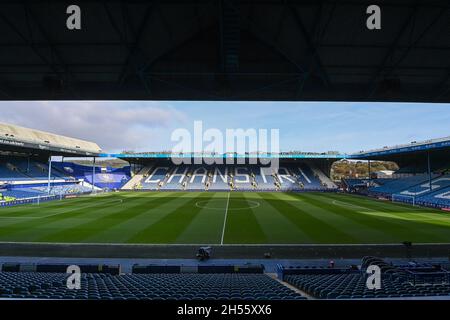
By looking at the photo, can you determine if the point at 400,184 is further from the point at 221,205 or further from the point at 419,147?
the point at 221,205

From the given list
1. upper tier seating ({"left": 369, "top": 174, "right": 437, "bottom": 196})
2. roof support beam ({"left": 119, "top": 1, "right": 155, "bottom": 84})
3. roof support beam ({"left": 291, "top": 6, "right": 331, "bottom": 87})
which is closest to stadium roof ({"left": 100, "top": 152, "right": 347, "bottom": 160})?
upper tier seating ({"left": 369, "top": 174, "right": 437, "bottom": 196})

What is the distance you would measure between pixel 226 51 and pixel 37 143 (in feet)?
174

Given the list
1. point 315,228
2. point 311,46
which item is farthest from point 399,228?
point 311,46

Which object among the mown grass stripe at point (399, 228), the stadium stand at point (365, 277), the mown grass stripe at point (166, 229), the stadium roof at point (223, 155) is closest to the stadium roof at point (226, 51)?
the stadium stand at point (365, 277)

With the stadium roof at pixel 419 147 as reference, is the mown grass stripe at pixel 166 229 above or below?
below

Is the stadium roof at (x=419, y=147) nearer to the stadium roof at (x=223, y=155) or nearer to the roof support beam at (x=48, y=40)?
the stadium roof at (x=223, y=155)

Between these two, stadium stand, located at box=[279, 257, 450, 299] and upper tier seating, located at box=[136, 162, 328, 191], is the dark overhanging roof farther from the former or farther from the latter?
stadium stand, located at box=[279, 257, 450, 299]

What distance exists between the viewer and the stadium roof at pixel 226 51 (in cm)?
684

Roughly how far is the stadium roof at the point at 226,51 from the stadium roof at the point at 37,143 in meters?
43.5

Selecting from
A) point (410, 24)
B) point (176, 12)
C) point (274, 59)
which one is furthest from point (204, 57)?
point (410, 24)

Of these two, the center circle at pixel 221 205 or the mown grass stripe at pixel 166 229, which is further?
the center circle at pixel 221 205

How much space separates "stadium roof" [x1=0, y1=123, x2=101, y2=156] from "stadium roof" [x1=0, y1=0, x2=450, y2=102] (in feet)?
143
